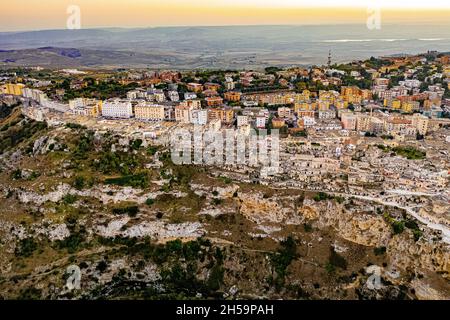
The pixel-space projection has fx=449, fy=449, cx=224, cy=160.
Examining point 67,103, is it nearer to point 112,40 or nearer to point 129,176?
point 129,176

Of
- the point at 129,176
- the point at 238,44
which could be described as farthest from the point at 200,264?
the point at 238,44

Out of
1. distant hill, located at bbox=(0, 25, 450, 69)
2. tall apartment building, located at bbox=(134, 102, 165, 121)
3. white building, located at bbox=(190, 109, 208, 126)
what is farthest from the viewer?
distant hill, located at bbox=(0, 25, 450, 69)

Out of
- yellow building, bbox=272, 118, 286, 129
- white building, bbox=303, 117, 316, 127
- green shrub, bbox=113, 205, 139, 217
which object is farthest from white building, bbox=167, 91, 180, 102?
green shrub, bbox=113, 205, 139, 217

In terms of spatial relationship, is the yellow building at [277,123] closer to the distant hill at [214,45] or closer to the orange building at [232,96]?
the orange building at [232,96]

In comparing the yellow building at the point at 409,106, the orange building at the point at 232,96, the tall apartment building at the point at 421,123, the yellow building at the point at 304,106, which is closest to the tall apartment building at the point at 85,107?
the orange building at the point at 232,96

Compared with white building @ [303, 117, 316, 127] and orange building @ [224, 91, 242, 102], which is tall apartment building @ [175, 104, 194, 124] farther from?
white building @ [303, 117, 316, 127]

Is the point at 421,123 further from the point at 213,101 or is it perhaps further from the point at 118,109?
the point at 118,109

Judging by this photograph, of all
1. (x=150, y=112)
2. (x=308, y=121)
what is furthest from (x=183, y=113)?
(x=308, y=121)
